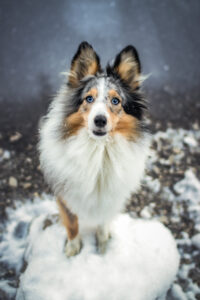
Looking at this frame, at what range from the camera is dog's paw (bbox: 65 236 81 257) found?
2057 mm

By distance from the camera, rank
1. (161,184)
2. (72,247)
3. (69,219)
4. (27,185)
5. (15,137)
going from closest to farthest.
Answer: (69,219) < (72,247) < (27,185) < (161,184) < (15,137)

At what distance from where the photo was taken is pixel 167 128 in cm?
363

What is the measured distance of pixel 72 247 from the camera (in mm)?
2061

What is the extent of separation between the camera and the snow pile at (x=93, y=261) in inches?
74.7

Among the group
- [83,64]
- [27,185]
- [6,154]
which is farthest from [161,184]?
[6,154]

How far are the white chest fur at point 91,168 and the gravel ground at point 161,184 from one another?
112 cm

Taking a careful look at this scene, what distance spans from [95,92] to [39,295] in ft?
5.45

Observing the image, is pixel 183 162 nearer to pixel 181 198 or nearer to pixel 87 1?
pixel 181 198

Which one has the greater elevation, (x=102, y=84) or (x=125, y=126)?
(x=102, y=84)

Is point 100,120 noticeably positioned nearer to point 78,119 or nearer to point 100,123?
point 100,123

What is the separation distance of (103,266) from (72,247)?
32 cm

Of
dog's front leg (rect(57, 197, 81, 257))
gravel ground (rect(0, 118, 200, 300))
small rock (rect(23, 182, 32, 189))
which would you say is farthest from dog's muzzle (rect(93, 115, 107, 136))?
small rock (rect(23, 182, 32, 189))

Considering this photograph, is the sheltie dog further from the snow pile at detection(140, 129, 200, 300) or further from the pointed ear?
the snow pile at detection(140, 129, 200, 300)

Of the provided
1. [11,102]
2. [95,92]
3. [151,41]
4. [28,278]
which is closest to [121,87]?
[95,92]
